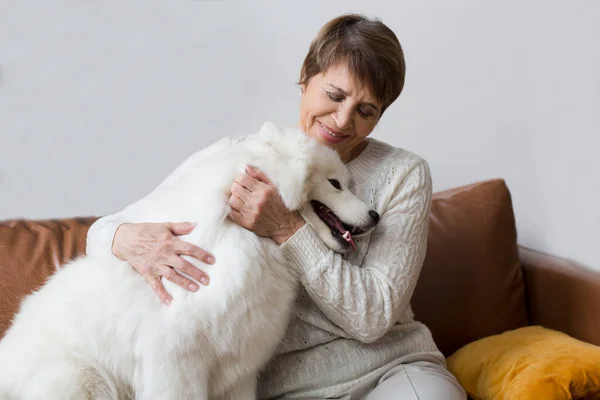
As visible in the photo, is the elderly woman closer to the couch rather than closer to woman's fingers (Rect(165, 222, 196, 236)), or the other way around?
woman's fingers (Rect(165, 222, 196, 236))

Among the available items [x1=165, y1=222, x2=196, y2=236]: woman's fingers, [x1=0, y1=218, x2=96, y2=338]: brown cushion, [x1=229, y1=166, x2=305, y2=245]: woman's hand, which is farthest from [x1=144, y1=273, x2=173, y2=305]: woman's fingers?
[x1=0, y1=218, x2=96, y2=338]: brown cushion

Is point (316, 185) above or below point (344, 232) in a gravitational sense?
above

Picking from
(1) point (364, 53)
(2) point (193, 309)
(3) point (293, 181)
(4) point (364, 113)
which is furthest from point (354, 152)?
(2) point (193, 309)

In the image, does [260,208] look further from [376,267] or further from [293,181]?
[376,267]

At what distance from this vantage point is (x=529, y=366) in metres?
1.87

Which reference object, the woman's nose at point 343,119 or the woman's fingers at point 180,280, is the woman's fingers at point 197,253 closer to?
the woman's fingers at point 180,280

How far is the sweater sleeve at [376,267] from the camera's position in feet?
5.16

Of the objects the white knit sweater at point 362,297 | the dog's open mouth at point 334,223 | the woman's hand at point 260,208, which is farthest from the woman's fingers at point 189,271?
the dog's open mouth at point 334,223

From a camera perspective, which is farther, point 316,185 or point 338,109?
point 338,109

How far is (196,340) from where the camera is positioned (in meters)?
1.41

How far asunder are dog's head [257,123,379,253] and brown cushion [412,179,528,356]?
84cm

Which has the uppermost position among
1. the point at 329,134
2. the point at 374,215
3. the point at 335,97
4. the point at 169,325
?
the point at 335,97

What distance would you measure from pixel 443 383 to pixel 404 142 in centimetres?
143

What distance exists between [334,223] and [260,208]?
0.82 feet
